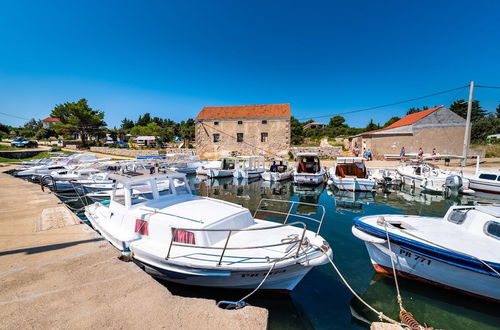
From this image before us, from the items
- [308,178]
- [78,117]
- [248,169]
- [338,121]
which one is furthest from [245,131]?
[338,121]

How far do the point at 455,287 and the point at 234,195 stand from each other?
1326cm

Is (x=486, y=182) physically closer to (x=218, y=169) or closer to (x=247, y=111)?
(x=218, y=169)

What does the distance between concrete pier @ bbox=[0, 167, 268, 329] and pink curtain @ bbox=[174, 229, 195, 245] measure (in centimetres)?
119

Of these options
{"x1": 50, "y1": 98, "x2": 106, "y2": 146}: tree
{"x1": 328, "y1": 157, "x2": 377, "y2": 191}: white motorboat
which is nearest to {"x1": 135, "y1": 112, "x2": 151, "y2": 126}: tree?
{"x1": 50, "y1": 98, "x2": 106, "y2": 146}: tree

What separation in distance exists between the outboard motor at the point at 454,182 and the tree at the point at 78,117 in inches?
2017

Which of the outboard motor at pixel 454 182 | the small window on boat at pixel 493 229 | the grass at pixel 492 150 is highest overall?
the grass at pixel 492 150

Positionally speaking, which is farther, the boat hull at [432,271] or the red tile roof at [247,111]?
the red tile roof at [247,111]

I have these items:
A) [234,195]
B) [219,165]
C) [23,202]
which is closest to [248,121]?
[219,165]

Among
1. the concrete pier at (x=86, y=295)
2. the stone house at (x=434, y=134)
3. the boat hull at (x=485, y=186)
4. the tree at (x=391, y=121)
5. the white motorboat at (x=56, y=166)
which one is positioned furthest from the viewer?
the tree at (x=391, y=121)

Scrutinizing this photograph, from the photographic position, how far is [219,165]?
85.1 ft

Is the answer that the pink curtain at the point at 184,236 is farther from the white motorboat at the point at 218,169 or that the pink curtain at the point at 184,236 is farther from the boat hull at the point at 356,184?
the white motorboat at the point at 218,169

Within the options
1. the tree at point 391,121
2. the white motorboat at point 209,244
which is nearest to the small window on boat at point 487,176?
the white motorboat at point 209,244

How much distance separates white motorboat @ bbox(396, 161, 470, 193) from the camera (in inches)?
643

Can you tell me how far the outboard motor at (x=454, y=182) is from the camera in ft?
53.4
